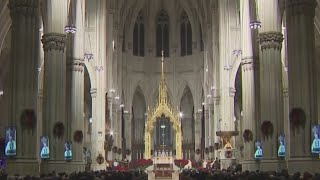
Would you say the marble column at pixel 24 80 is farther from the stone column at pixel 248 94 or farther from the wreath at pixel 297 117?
the stone column at pixel 248 94

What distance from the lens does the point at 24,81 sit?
26.8m

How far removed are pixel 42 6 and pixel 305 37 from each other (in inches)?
840

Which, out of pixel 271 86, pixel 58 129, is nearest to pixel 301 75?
pixel 271 86

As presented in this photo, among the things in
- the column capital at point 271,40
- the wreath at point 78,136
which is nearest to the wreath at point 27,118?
the wreath at point 78,136

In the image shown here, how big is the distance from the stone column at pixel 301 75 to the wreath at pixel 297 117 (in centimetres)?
12

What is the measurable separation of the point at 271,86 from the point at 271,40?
2.73 m

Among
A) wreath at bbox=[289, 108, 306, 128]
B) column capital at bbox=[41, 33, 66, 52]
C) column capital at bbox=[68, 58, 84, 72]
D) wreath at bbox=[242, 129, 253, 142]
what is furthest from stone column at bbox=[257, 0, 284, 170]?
column capital at bbox=[68, 58, 84, 72]

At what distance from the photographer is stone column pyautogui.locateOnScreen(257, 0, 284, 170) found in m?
33.5

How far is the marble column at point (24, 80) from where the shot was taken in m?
26.5

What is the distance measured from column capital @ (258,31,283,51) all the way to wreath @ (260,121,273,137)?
451cm

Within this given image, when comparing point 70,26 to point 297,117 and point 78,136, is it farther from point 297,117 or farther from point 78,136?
point 297,117

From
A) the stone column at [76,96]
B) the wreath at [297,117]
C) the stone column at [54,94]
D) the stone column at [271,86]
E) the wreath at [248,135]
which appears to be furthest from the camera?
the stone column at [76,96]

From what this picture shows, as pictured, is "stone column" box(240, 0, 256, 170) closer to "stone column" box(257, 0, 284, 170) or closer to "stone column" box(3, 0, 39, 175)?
"stone column" box(257, 0, 284, 170)

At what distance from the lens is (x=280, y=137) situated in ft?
108
